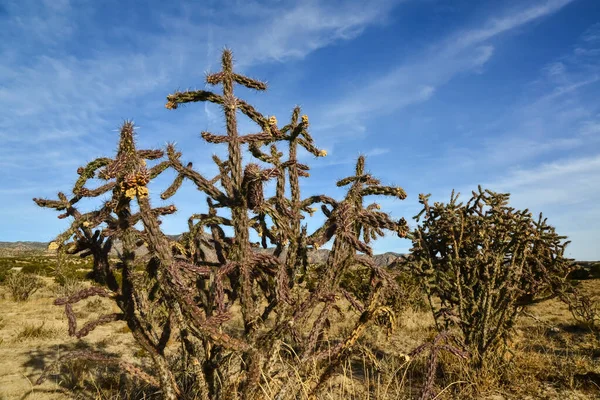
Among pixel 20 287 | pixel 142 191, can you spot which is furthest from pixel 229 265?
pixel 20 287

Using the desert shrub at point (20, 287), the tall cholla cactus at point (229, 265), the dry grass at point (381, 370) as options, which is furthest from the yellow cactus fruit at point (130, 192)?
the desert shrub at point (20, 287)

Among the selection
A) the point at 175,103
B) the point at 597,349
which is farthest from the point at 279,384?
the point at 597,349

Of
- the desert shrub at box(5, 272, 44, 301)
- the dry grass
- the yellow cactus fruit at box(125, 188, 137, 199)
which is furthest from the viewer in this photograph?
the desert shrub at box(5, 272, 44, 301)

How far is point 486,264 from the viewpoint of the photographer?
6027mm

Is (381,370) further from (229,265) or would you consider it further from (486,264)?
(486,264)

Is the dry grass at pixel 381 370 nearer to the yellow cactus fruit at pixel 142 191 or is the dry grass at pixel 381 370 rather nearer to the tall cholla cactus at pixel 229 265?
the tall cholla cactus at pixel 229 265

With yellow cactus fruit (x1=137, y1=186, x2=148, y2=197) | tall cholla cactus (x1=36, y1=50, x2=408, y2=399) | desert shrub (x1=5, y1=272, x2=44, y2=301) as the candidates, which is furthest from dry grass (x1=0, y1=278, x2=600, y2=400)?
desert shrub (x1=5, y1=272, x2=44, y2=301)

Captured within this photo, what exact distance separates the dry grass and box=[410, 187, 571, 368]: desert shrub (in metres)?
0.50

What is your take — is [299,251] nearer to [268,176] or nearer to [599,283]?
[268,176]

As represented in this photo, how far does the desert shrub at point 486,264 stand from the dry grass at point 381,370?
1.65 ft

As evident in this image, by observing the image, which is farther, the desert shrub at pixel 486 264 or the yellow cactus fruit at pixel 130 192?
the desert shrub at pixel 486 264

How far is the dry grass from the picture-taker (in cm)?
518

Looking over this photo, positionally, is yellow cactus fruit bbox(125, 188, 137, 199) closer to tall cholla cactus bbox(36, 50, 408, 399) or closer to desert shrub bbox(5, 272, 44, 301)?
tall cholla cactus bbox(36, 50, 408, 399)

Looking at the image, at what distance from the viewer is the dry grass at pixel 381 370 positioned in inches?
204
